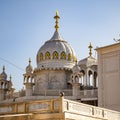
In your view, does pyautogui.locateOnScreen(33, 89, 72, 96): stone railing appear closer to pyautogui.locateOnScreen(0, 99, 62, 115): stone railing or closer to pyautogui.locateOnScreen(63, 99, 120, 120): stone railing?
pyautogui.locateOnScreen(63, 99, 120, 120): stone railing

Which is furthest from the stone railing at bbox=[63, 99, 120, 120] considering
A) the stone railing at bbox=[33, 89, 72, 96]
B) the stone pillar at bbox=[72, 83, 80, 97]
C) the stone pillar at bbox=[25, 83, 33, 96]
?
the stone pillar at bbox=[25, 83, 33, 96]

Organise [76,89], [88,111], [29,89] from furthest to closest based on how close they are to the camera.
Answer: [29,89], [76,89], [88,111]

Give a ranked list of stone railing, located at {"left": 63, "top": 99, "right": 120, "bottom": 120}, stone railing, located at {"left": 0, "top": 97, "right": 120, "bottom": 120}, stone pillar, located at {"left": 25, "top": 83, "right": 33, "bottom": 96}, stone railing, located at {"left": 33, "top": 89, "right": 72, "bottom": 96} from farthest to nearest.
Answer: stone railing, located at {"left": 33, "top": 89, "right": 72, "bottom": 96} < stone pillar, located at {"left": 25, "top": 83, "right": 33, "bottom": 96} < stone railing, located at {"left": 63, "top": 99, "right": 120, "bottom": 120} < stone railing, located at {"left": 0, "top": 97, "right": 120, "bottom": 120}

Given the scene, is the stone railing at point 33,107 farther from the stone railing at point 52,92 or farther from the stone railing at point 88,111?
the stone railing at point 52,92

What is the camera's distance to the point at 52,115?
1354 centimetres

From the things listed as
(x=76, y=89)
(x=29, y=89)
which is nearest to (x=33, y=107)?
(x=76, y=89)

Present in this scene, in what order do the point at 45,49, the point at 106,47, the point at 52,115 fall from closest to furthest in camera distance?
the point at 52,115 → the point at 106,47 → the point at 45,49

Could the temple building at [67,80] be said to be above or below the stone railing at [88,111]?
above

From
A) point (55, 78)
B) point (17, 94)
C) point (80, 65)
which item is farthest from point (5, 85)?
point (80, 65)

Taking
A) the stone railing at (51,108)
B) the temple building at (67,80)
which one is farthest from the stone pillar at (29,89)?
the stone railing at (51,108)

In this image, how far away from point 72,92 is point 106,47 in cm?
722

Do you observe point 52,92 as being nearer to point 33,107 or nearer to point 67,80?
point 67,80

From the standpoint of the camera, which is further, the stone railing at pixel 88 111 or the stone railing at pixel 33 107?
the stone railing at pixel 88 111

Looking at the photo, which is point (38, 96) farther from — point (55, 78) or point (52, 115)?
point (52, 115)
